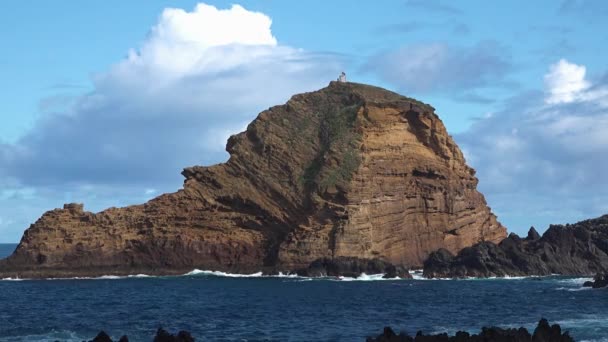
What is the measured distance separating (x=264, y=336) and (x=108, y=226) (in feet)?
189

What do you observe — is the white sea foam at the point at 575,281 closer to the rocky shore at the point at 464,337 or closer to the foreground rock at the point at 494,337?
the foreground rock at the point at 494,337

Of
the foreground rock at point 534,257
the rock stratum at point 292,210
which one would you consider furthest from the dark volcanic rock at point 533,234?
the rock stratum at point 292,210

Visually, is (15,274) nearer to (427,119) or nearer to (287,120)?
(287,120)

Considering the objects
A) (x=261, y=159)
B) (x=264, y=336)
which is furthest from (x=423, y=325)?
(x=261, y=159)

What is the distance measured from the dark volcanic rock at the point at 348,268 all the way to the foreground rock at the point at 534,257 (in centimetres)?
414

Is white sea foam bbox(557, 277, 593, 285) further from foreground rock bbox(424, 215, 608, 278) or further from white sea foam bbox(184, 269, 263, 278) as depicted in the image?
white sea foam bbox(184, 269, 263, 278)

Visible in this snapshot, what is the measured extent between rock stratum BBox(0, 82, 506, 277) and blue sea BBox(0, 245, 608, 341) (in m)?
6.60

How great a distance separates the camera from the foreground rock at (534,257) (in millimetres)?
98688

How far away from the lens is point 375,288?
3169 inches

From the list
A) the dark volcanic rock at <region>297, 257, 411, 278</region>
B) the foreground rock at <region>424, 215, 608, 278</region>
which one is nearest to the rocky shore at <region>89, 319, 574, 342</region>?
the dark volcanic rock at <region>297, 257, 411, 278</region>

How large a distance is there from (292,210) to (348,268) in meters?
10.5

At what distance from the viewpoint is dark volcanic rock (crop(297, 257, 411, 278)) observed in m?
95.2

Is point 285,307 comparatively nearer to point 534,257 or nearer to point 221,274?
point 221,274

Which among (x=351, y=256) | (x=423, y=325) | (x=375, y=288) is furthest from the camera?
(x=351, y=256)
